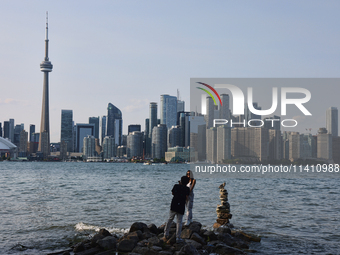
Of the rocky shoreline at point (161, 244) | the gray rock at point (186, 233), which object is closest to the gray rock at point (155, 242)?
the rocky shoreline at point (161, 244)

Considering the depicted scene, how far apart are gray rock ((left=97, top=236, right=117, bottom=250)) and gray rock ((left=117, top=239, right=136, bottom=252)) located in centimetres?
44

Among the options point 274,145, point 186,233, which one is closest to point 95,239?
point 186,233

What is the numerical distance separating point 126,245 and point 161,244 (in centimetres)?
139

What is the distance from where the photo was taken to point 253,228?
762 inches

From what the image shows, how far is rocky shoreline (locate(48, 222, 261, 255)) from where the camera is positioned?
1272 centimetres

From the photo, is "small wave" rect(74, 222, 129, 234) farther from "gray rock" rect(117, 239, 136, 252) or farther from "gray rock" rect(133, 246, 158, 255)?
"gray rock" rect(133, 246, 158, 255)

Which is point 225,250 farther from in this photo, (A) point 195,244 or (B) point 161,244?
(B) point 161,244

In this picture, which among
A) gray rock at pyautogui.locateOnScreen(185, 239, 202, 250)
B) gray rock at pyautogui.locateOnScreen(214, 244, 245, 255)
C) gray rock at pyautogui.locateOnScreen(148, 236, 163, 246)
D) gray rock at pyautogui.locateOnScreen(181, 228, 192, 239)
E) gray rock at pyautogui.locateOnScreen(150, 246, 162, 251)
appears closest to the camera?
gray rock at pyautogui.locateOnScreen(150, 246, 162, 251)

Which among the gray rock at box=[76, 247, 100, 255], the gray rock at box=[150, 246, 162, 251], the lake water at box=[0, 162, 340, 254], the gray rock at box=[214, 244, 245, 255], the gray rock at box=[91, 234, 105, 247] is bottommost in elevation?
the lake water at box=[0, 162, 340, 254]

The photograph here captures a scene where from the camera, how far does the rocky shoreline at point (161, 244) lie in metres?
12.7

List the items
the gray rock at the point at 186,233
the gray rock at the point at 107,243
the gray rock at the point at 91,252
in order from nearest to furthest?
the gray rock at the point at 91,252, the gray rock at the point at 107,243, the gray rock at the point at 186,233

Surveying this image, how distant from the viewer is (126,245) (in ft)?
44.2

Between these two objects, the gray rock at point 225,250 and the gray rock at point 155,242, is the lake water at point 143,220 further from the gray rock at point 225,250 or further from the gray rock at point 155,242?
the gray rock at point 155,242

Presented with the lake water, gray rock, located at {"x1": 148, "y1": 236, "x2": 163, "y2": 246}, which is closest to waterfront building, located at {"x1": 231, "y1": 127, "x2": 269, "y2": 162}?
the lake water
